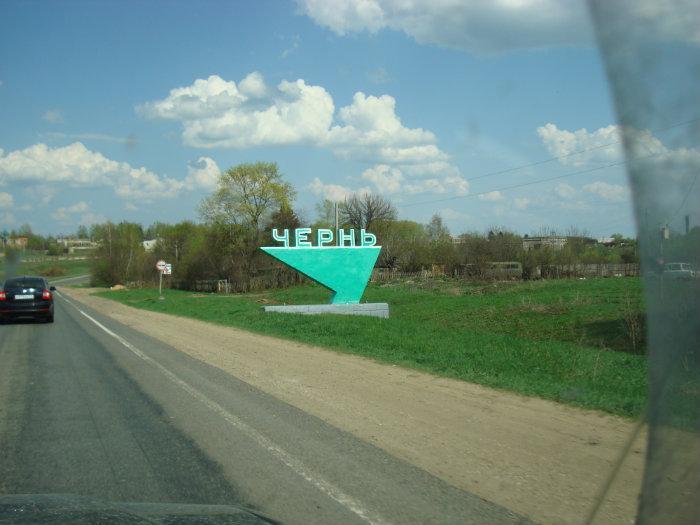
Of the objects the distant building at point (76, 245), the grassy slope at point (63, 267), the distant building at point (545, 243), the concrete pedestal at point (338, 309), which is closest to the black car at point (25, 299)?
the concrete pedestal at point (338, 309)

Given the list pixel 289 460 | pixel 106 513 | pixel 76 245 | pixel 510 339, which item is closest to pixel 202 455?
pixel 289 460

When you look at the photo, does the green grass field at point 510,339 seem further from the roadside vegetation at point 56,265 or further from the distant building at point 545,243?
the roadside vegetation at point 56,265

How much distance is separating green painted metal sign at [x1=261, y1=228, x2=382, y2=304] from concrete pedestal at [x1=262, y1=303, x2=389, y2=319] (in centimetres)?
92

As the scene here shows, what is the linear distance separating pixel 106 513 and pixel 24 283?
22.3 metres

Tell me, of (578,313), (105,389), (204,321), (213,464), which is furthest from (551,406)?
(204,321)

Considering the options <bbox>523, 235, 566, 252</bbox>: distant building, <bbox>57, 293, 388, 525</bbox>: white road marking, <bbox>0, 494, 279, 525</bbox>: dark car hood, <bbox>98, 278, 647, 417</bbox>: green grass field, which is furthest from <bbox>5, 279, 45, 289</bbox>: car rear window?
<bbox>523, 235, 566, 252</bbox>: distant building

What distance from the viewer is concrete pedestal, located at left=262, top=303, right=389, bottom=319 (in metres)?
26.9

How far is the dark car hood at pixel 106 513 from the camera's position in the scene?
3600mm

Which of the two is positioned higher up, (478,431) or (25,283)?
(25,283)

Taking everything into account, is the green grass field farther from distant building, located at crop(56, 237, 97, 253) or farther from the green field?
distant building, located at crop(56, 237, 97, 253)

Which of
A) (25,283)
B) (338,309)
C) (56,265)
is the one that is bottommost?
(338,309)

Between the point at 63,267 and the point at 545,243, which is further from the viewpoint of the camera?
the point at 63,267

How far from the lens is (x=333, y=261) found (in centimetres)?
2780

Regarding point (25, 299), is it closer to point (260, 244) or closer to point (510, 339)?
point (510, 339)
